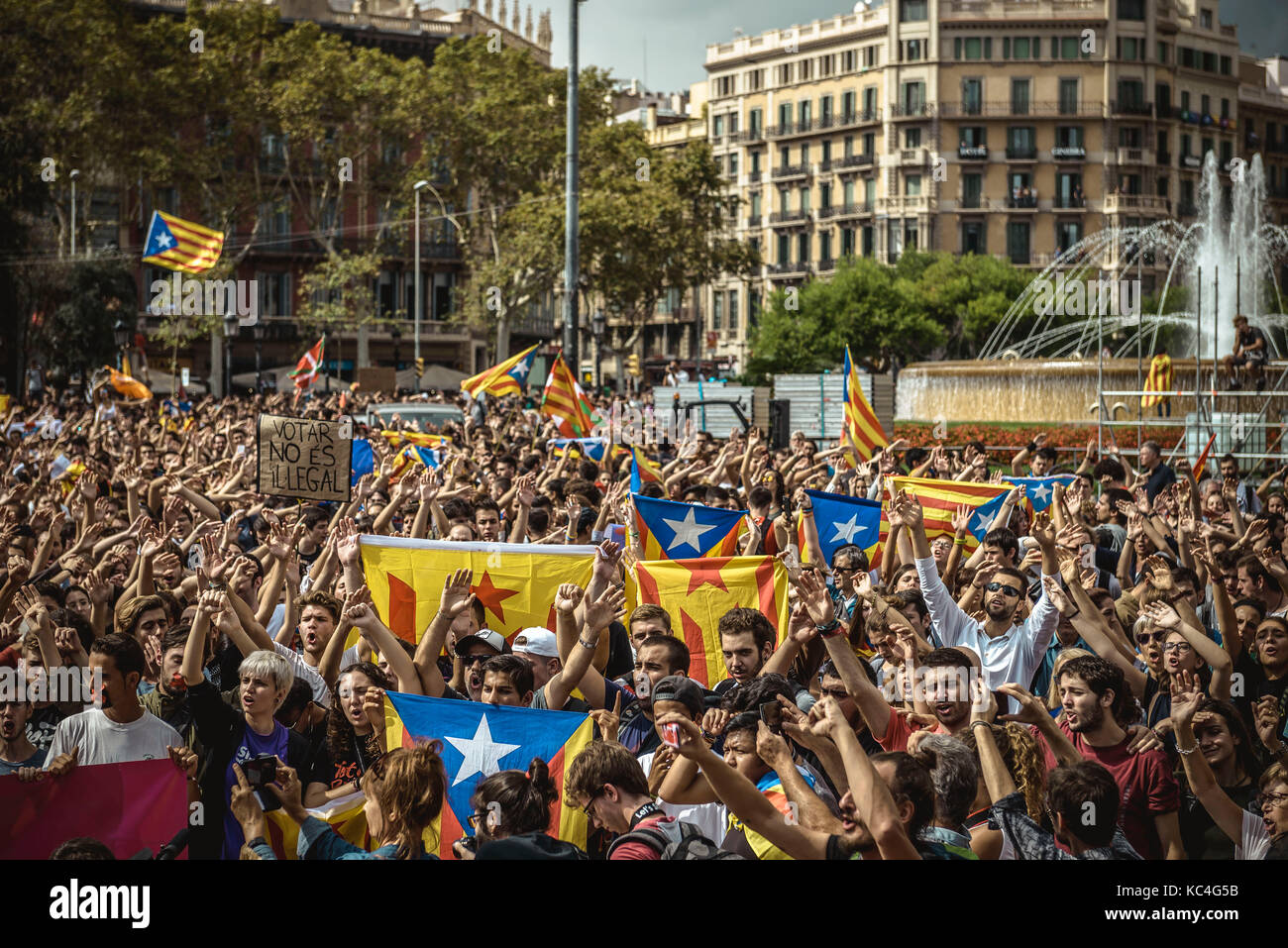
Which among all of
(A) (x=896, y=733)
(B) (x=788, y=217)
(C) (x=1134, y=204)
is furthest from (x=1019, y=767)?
(B) (x=788, y=217)

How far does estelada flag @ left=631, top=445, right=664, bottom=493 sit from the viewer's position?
12.3 metres

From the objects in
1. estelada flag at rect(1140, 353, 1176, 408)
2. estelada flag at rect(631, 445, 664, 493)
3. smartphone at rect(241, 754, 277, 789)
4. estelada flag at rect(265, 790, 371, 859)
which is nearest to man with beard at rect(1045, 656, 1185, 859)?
estelada flag at rect(265, 790, 371, 859)

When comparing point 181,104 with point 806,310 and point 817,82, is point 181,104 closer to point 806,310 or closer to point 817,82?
point 806,310

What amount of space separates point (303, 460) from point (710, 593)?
268cm

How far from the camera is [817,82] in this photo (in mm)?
76438

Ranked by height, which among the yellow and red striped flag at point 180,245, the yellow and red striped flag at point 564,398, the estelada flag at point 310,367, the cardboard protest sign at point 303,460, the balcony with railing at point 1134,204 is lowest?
the cardboard protest sign at point 303,460

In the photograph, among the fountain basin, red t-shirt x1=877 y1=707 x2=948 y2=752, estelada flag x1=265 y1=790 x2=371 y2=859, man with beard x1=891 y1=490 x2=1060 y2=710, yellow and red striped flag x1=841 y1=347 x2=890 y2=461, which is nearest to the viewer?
estelada flag x1=265 y1=790 x2=371 y2=859

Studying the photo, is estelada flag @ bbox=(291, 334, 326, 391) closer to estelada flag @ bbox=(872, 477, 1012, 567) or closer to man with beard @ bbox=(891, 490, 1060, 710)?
estelada flag @ bbox=(872, 477, 1012, 567)

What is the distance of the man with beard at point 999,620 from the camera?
22.1 feet

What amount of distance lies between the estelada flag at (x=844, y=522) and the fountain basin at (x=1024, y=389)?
14.3m

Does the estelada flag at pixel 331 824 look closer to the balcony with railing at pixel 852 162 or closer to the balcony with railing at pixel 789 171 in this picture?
the balcony with railing at pixel 852 162

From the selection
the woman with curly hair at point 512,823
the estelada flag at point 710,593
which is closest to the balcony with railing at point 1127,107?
the estelada flag at point 710,593

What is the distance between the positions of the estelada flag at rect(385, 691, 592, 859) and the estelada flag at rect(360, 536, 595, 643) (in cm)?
199
